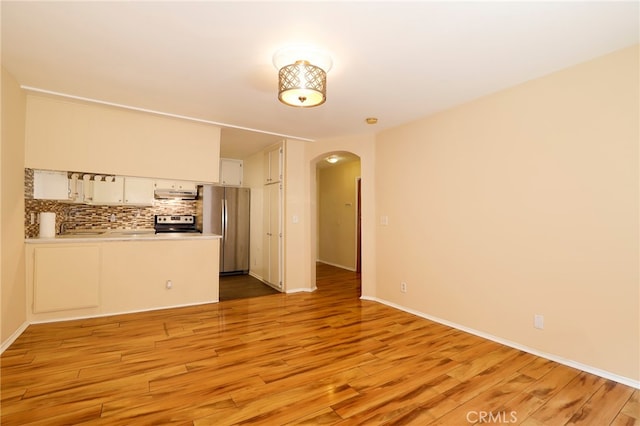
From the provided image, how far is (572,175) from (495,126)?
867 millimetres

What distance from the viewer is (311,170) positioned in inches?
205

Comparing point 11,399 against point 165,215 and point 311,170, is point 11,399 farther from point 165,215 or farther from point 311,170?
point 311,170

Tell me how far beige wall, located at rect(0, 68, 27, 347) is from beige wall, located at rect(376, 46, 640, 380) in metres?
4.40

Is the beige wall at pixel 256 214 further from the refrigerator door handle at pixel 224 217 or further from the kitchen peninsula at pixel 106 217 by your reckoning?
the kitchen peninsula at pixel 106 217

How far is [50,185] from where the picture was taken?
3.68 m

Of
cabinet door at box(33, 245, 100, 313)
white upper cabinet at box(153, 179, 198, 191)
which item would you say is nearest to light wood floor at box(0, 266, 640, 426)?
cabinet door at box(33, 245, 100, 313)

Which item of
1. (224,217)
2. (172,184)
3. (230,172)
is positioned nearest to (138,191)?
(172,184)

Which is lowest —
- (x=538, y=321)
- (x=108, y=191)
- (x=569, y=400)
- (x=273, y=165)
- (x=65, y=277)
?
(x=569, y=400)

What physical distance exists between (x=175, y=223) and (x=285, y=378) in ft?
13.2

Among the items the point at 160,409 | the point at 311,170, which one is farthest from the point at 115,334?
the point at 311,170

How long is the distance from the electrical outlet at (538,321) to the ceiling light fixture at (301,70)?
281cm

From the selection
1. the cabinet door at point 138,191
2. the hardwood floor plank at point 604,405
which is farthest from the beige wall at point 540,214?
the cabinet door at point 138,191

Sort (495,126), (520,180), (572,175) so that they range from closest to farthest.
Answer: (572,175), (520,180), (495,126)

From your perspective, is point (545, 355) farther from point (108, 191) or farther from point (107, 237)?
point (108, 191)
